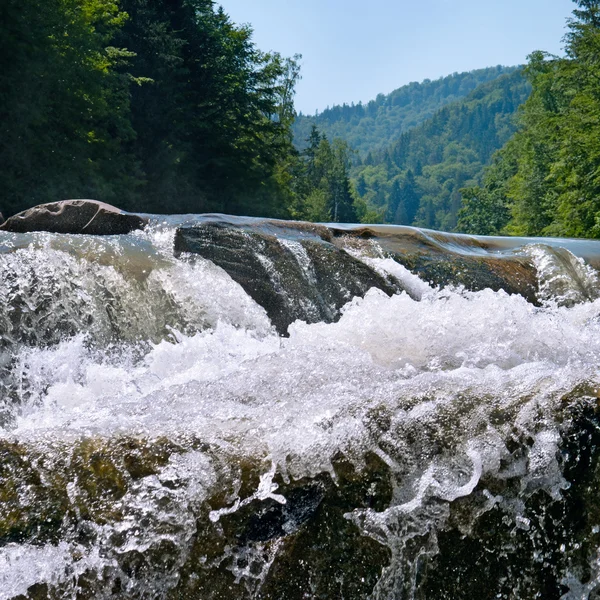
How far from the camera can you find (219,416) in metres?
2.33

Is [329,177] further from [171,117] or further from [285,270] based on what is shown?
[285,270]

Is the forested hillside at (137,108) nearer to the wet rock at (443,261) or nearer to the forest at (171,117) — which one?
the forest at (171,117)

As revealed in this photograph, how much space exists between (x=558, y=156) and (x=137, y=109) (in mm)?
14260

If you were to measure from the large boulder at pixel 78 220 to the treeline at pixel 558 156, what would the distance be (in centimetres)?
1572

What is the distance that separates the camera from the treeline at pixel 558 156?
67.7 feet

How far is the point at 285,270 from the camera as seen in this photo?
6750 millimetres

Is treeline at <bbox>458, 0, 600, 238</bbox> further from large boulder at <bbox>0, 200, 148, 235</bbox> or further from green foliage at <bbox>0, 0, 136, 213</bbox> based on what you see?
large boulder at <bbox>0, 200, 148, 235</bbox>

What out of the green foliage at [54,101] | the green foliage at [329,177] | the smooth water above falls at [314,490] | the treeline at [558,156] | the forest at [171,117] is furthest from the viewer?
the green foliage at [329,177]

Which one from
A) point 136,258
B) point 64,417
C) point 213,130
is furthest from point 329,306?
point 213,130

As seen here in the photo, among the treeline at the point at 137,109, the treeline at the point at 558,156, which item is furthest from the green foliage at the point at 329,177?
the treeline at the point at 137,109

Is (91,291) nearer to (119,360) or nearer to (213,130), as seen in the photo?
(119,360)

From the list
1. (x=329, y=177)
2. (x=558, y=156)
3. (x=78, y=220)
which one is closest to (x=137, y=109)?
(x=558, y=156)

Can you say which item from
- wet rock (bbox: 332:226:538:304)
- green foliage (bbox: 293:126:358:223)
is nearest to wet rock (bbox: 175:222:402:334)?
wet rock (bbox: 332:226:538:304)

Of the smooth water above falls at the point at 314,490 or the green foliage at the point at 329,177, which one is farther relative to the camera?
the green foliage at the point at 329,177
